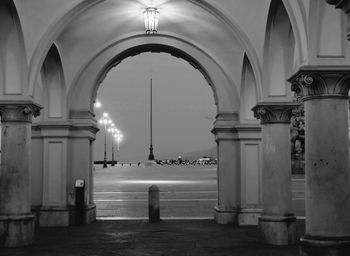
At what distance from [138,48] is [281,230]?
7.65 metres

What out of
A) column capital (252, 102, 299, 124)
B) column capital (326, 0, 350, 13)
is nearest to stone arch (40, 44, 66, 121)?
column capital (252, 102, 299, 124)

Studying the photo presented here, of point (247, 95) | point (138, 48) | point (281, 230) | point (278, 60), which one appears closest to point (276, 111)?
point (278, 60)

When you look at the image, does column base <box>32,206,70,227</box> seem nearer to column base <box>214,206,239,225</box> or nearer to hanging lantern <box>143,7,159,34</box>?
column base <box>214,206,239,225</box>

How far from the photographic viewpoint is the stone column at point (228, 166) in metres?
16.8

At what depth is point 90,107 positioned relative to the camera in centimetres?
1706

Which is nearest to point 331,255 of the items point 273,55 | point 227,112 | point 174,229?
point 273,55

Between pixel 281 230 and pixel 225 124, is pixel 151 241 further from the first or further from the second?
pixel 225 124

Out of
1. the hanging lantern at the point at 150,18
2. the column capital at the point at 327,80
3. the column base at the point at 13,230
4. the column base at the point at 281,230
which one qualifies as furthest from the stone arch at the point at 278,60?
the column base at the point at 13,230

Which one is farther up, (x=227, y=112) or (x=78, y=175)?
(x=227, y=112)

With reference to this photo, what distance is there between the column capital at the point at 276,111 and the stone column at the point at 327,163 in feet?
12.3

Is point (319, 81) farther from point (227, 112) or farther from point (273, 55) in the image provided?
point (227, 112)

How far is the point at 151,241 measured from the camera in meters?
13.0

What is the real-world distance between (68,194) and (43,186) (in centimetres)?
76

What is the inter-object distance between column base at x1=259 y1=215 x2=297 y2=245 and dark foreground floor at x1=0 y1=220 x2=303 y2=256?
32 centimetres
